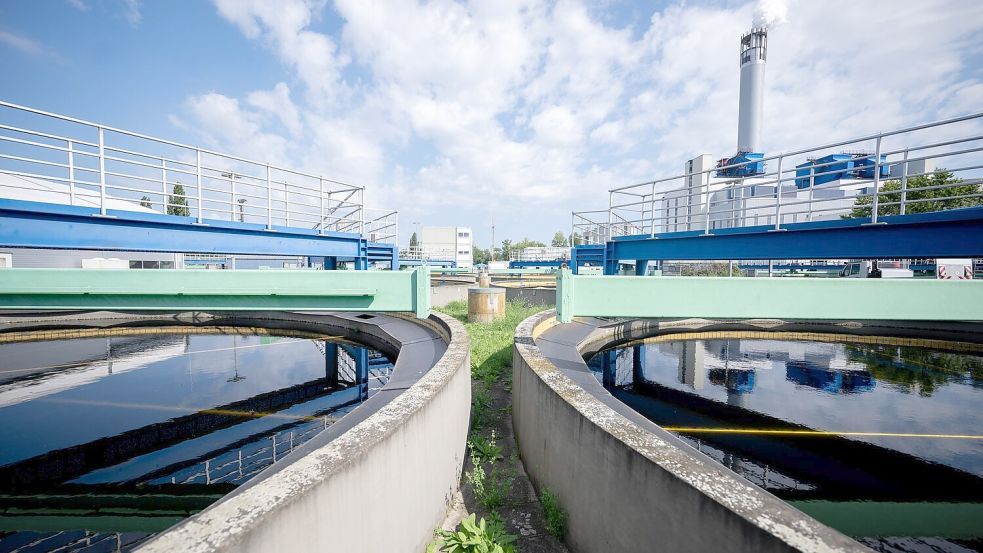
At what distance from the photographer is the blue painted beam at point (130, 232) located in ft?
16.1

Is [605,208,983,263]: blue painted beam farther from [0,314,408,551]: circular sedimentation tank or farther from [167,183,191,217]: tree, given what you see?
[167,183,191,217]: tree

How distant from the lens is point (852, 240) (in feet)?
19.4

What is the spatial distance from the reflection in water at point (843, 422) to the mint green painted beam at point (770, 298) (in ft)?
6.39

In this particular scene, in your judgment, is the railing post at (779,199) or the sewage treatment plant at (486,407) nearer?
the sewage treatment plant at (486,407)

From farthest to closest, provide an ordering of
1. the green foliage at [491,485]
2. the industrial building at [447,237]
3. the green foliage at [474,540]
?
the industrial building at [447,237], the green foliage at [491,485], the green foliage at [474,540]

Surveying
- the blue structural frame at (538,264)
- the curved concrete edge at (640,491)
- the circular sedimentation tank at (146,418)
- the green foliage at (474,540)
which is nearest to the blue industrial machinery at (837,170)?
the curved concrete edge at (640,491)

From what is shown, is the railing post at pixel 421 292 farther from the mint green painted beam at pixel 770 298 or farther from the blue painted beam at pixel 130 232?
the blue painted beam at pixel 130 232

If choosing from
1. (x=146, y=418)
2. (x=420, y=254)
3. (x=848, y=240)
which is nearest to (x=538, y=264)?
(x=420, y=254)

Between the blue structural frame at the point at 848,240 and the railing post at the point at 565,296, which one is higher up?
the blue structural frame at the point at 848,240

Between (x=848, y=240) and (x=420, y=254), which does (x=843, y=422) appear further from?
(x=420, y=254)

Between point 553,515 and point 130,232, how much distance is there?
7276 mm

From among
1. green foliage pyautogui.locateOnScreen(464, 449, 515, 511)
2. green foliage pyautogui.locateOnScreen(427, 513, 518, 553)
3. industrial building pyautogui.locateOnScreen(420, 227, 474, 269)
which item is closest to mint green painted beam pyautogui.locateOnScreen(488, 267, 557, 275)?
green foliage pyautogui.locateOnScreen(464, 449, 515, 511)

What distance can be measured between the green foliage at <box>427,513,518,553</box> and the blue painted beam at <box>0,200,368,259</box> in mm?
6564

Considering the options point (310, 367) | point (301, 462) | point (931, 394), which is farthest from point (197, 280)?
point (931, 394)
